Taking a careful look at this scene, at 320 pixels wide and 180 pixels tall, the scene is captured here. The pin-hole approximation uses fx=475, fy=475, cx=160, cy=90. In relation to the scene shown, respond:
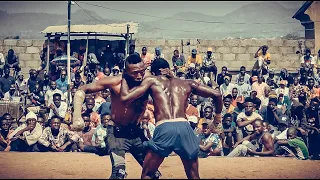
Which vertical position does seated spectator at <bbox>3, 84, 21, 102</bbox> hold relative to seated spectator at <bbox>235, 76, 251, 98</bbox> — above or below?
below

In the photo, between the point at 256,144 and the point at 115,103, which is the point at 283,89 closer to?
the point at 256,144

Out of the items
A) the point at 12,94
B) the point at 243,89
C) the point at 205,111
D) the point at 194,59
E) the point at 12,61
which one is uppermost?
the point at 194,59

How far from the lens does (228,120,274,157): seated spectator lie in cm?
907

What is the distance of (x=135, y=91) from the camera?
5629mm

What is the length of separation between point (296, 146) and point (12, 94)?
7140 millimetres

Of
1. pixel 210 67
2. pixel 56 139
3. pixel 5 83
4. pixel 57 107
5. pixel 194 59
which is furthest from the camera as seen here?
pixel 194 59

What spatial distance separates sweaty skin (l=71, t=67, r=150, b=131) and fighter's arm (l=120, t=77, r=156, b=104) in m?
0.19

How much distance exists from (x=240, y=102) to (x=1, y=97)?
19.9 feet

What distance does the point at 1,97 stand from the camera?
1222cm

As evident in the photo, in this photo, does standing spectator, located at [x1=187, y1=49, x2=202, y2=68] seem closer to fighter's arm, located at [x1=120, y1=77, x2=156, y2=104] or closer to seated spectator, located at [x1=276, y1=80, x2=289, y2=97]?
seated spectator, located at [x1=276, y1=80, x2=289, y2=97]

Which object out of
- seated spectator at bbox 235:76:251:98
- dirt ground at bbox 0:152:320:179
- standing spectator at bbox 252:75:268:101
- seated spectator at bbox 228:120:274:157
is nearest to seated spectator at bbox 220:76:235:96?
seated spectator at bbox 235:76:251:98

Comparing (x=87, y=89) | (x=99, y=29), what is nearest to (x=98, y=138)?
(x=87, y=89)

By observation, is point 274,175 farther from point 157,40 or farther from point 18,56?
point 18,56

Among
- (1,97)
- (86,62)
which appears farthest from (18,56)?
(1,97)
